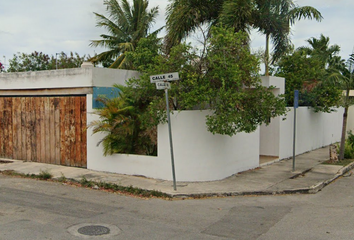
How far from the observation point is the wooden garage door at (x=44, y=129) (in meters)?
12.7

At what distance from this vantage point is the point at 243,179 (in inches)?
428

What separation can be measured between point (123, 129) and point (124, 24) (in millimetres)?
12743

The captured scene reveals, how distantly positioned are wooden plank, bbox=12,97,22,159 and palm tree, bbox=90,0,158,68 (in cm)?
853

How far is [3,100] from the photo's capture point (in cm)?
1480

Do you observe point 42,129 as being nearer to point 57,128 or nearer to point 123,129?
point 57,128

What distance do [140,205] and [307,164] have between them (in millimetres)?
7838

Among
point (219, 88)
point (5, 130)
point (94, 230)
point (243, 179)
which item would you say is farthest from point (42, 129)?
point (94, 230)

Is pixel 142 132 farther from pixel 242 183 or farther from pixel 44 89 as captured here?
pixel 44 89

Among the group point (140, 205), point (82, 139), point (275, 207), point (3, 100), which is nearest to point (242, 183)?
point (275, 207)

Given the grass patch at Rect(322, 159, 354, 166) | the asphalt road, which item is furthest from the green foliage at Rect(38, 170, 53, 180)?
the grass patch at Rect(322, 159, 354, 166)

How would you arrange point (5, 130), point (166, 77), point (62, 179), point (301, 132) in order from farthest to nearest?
point (301, 132)
point (5, 130)
point (62, 179)
point (166, 77)

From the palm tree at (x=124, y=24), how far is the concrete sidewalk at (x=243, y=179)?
10.9 meters

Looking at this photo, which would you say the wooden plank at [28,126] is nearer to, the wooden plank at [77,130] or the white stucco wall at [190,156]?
the wooden plank at [77,130]

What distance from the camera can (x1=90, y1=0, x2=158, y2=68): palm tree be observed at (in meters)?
22.1
